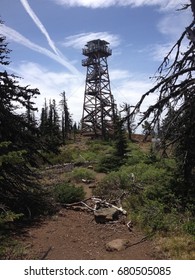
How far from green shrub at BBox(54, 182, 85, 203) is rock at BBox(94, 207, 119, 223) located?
285 cm

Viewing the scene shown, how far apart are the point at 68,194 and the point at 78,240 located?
5.03 m

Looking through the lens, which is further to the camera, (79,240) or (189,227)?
(79,240)

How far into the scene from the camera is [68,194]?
15898 mm

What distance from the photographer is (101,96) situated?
171 ft

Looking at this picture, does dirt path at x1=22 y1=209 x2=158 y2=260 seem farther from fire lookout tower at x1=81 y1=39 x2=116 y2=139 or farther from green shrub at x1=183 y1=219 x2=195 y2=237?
fire lookout tower at x1=81 y1=39 x2=116 y2=139

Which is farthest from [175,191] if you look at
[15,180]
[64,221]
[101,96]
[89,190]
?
[101,96]

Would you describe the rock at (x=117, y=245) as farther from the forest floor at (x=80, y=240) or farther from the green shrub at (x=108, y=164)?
the green shrub at (x=108, y=164)

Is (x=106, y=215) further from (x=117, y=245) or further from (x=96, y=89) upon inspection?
(x=96, y=89)

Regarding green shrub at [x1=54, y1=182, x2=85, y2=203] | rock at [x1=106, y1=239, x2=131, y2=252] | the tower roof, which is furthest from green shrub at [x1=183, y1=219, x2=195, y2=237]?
the tower roof

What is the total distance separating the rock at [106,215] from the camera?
12.7 metres

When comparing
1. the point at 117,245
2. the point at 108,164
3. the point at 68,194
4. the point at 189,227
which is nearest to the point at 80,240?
the point at 117,245

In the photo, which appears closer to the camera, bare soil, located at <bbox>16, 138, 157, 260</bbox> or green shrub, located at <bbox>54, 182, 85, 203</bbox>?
bare soil, located at <bbox>16, 138, 157, 260</bbox>

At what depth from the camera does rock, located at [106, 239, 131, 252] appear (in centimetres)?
966
